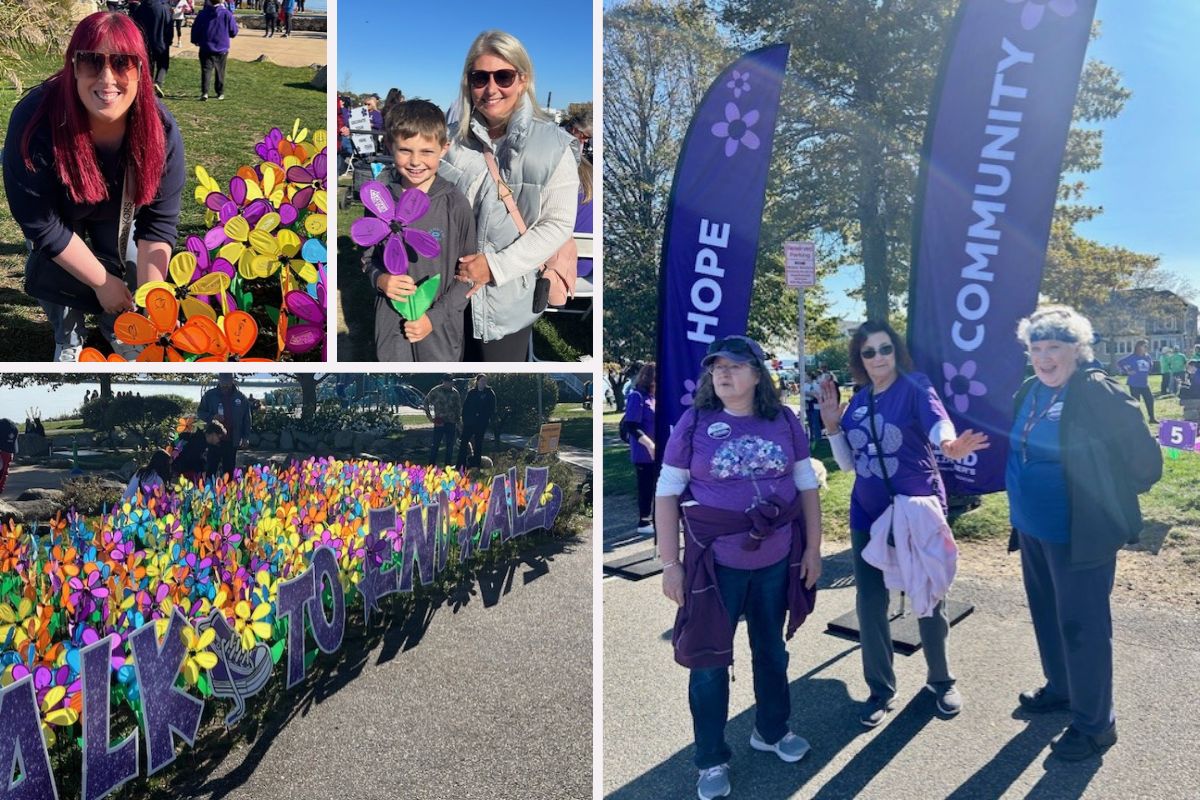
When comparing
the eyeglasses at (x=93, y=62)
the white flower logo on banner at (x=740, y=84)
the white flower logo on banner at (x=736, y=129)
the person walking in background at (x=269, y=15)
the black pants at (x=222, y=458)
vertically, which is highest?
the white flower logo on banner at (x=740, y=84)

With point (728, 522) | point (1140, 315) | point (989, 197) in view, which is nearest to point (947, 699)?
point (728, 522)

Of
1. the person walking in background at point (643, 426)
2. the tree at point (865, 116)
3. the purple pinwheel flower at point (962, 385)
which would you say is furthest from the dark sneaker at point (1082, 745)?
the tree at point (865, 116)

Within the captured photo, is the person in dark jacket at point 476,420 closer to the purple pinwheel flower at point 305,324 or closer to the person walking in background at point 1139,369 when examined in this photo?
the purple pinwheel flower at point 305,324

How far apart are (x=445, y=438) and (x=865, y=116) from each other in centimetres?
1055

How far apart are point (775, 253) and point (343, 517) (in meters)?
11.4

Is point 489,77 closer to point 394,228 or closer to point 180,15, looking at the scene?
point 394,228

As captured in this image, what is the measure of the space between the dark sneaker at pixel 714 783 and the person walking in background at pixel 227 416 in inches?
73.4

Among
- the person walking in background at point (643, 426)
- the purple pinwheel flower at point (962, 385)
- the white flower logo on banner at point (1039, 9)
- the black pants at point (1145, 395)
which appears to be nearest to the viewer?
the white flower logo on banner at point (1039, 9)

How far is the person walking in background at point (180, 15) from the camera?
1.89 m

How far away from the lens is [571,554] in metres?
3.16

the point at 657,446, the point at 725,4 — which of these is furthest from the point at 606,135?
the point at 657,446

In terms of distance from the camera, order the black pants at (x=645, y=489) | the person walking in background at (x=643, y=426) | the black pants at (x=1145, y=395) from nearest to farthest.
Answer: the person walking in background at (x=643, y=426) < the black pants at (x=645, y=489) < the black pants at (x=1145, y=395)

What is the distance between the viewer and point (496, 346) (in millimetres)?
A: 2143

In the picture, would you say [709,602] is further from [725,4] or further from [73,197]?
[725,4]
